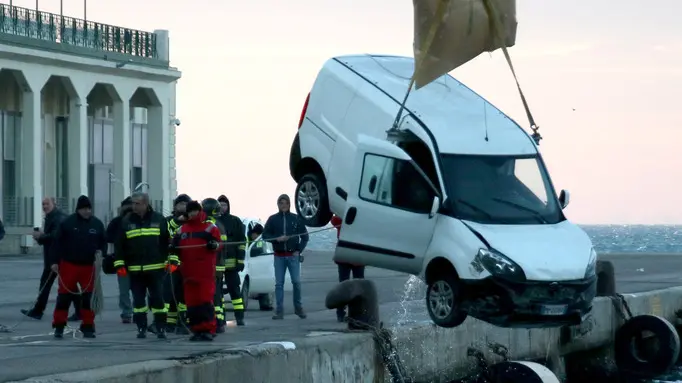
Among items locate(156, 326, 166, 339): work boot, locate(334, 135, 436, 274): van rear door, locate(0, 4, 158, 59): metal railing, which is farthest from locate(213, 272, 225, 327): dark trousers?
locate(0, 4, 158, 59): metal railing

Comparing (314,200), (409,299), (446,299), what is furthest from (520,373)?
(409,299)

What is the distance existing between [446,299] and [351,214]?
1533mm

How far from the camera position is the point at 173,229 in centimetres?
1830

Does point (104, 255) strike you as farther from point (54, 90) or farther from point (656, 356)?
point (54, 90)

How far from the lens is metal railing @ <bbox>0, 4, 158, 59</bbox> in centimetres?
5234

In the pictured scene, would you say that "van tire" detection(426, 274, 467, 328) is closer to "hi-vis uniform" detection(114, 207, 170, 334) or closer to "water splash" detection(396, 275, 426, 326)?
"water splash" detection(396, 275, 426, 326)

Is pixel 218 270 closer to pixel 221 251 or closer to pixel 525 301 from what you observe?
pixel 221 251

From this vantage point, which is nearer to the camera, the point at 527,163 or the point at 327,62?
the point at 527,163

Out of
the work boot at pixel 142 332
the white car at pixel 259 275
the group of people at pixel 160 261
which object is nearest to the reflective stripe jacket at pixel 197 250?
the group of people at pixel 160 261

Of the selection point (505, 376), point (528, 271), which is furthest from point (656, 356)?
point (528, 271)

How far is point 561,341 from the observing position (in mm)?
22109

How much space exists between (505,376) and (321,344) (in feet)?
9.70

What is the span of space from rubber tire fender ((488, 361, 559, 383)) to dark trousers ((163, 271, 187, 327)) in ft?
12.9

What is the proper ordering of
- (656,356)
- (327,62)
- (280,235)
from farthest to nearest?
(656,356), (280,235), (327,62)
